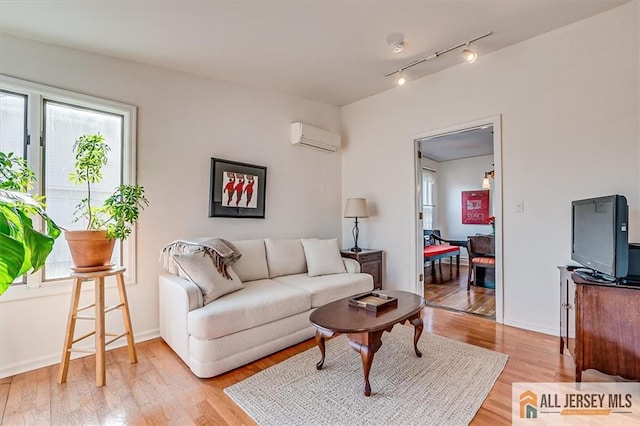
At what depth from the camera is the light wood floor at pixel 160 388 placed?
1.66 metres

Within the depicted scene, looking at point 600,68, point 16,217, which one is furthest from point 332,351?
point 600,68

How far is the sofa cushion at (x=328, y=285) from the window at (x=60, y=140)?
1492 millimetres

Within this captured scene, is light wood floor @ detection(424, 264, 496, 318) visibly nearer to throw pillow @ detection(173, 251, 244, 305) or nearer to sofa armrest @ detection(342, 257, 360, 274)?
sofa armrest @ detection(342, 257, 360, 274)

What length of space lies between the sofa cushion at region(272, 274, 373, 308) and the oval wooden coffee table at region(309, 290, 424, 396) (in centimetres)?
50

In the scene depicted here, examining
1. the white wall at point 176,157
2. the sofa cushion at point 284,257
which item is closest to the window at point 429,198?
the white wall at point 176,157

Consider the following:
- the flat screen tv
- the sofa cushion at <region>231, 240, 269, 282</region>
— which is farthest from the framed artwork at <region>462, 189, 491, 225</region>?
the sofa cushion at <region>231, 240, 269, 282</region>

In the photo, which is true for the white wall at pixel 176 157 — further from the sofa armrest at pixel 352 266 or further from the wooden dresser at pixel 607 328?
the wooden dresser at pixel 607 328

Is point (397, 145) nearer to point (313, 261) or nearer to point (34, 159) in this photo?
point (313, 261)

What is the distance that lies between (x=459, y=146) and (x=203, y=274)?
534cm

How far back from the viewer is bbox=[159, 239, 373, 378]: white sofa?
2.04 meters

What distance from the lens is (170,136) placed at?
2.96 metres

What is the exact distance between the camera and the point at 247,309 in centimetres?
221
